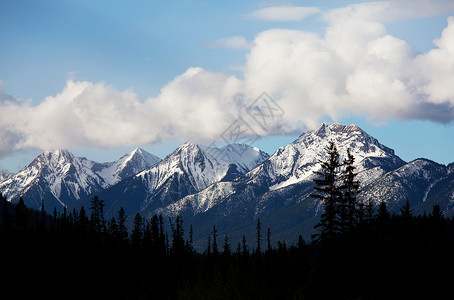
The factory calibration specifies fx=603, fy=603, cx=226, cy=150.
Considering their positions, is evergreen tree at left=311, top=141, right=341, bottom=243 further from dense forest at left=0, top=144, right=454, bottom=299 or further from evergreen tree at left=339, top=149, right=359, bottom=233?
evergreen tree at left=339, top=149, right=359, bottom=233

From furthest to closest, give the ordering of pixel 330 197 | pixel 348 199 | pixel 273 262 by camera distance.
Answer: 1. pixel 273 262
2. pixel 348 199
3. pixel 330 197

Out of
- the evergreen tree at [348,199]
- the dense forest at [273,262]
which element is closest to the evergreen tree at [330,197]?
the dense forest at [273,262]

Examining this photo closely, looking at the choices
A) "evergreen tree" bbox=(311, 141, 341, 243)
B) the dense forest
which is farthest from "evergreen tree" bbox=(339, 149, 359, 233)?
"evergreen tree" bbox=(311, 141, 341, 243)

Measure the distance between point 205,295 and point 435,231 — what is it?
50881mm

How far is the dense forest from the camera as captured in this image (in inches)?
1484

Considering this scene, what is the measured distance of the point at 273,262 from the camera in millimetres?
105562

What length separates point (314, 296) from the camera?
4341 centimetres

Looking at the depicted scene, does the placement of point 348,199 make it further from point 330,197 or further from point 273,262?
point 273,262

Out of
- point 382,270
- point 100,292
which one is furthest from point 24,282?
point 382,270

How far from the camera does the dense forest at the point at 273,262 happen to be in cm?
3769

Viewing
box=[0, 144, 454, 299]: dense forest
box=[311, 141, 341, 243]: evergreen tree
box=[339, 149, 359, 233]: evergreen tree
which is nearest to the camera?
box=[0, 144, 454, 299]: dense forest

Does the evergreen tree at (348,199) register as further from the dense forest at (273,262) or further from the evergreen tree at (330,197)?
the evergreen tree at (330,197)

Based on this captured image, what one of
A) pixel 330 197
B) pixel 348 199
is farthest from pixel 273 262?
pixel 330 197

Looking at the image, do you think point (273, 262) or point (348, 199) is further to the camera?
point (273, 262)
